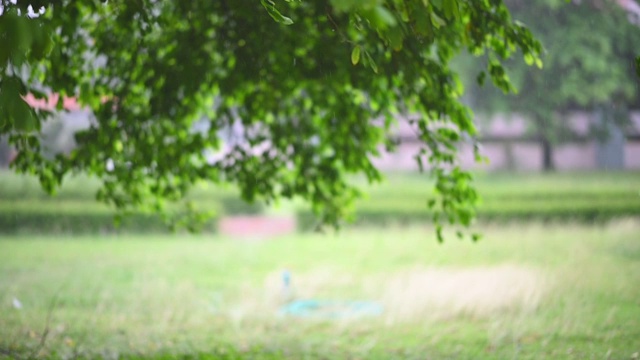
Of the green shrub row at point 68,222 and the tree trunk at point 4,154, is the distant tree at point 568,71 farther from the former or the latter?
the tree trunk at point 4,154

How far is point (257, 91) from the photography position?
19.0 ft

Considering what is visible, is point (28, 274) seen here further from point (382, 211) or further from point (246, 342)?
point (382, 211)

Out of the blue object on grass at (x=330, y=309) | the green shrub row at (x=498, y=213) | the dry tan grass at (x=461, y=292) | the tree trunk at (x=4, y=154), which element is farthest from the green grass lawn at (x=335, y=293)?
the tree trunk at (x=4, y=154)

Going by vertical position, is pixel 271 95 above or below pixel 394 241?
→ above

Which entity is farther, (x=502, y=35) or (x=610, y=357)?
(x=610, y=357)

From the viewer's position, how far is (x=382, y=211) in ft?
52.0

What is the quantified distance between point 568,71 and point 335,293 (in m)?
9.93

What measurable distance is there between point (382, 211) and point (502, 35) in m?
11.6

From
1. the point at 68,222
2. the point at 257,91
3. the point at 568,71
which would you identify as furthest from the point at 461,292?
the point at 568,71

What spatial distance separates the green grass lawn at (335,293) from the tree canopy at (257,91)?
1486mm

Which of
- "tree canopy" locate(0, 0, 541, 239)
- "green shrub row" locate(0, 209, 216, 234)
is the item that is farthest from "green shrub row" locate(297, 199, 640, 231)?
"tree canopy" locate(0, 0, 541, 239)

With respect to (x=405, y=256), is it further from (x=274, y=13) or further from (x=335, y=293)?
(x=274, y=13)

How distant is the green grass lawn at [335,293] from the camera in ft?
20.6

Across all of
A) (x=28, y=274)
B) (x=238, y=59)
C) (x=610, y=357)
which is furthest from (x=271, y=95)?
(x=28, y=274)
